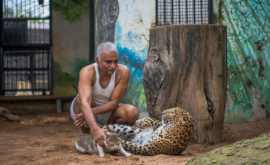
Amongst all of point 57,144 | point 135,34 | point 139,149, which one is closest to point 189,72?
point 139,149

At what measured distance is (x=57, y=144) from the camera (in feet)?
16.7

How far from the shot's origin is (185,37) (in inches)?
182

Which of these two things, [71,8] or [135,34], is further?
[71,8]

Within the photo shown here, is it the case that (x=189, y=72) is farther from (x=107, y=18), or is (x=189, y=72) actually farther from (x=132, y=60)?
(x=107, y=18)

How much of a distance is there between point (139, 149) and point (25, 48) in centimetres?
676

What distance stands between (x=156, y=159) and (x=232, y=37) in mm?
3412

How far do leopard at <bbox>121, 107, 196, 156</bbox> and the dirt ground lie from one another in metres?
0.11

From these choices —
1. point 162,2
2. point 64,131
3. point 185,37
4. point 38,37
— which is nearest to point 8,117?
point 64,131

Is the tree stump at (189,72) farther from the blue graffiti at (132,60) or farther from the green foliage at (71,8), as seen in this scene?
the green foliage at (71,8)

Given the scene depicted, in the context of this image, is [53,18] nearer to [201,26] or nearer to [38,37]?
[38,37]

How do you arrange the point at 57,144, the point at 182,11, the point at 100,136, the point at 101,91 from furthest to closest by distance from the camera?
the point at 182,11 < the point at 57,144 < the point at 101,91 < the point at 100,136

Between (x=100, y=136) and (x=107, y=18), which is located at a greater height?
(x=107, y=18)

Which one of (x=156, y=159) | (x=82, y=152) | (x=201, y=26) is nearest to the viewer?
(x=156, y=159)

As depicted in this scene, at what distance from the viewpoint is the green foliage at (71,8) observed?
9672 millimetres
